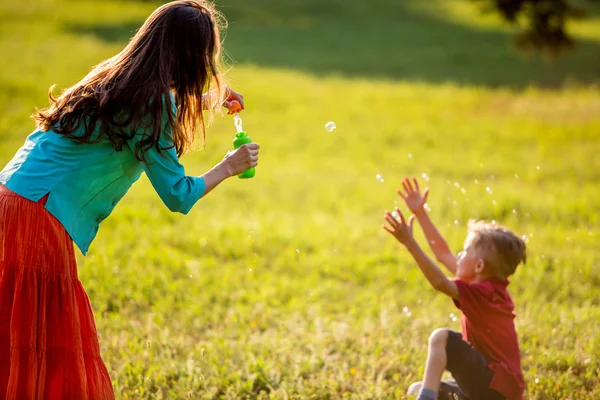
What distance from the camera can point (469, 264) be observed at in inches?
157

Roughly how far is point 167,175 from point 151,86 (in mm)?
378

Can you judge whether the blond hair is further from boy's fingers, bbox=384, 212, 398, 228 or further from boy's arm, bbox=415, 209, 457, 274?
boy's fingers, bbox=384, 212, 398, 228

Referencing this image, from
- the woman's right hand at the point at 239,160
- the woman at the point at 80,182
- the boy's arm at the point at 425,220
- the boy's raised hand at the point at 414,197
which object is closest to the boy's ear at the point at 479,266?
the boy's arm at the point at 425,220

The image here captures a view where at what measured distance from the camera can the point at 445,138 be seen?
46.6ft

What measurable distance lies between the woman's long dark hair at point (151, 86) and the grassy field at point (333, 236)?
1.65 metres

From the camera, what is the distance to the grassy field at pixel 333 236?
464cm

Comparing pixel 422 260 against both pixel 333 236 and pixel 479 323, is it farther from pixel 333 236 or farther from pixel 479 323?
pixel 333 236

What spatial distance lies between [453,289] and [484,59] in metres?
Answer: 24.1

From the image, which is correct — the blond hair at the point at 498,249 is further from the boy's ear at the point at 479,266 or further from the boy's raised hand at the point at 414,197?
the boy's raised hand at the point at 414,197

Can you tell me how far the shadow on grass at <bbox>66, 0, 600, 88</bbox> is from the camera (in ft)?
77.8

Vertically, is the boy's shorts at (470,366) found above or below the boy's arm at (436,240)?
below

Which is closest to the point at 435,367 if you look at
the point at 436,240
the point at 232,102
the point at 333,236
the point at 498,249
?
the point at 498,249

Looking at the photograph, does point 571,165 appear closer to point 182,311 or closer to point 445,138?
point 445,138

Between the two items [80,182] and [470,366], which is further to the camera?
[470,366]
